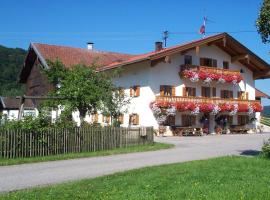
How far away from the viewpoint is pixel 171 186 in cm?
1028

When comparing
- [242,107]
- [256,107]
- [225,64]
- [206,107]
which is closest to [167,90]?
[206,107]

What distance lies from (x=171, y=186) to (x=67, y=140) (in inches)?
383

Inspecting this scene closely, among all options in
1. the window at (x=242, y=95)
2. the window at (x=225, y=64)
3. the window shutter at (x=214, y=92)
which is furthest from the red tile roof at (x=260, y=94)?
the window shutter at (x=214, y=92)

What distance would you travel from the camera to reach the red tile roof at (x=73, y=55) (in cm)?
4150

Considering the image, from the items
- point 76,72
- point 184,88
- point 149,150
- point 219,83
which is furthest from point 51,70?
point 219,83

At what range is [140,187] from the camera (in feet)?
33.5

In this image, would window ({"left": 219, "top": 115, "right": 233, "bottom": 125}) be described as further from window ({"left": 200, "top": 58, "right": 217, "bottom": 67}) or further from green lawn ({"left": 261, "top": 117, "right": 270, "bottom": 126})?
green lawn ({"left": 261, "top": 117, "right": 270, "bottom": 126})

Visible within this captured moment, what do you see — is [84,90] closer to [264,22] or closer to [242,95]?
[264,22]

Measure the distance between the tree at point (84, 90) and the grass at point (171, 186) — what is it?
11007 mm

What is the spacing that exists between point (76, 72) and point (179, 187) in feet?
53.0

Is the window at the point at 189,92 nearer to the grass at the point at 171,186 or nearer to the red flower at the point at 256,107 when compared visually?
the red flower at the point at 256,107

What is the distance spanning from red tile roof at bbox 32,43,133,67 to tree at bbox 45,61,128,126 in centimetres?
Answer: 1261

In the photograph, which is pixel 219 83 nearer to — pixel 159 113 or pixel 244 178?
pixel 159 113

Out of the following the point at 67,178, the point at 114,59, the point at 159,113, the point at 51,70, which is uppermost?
the point at 114,59
